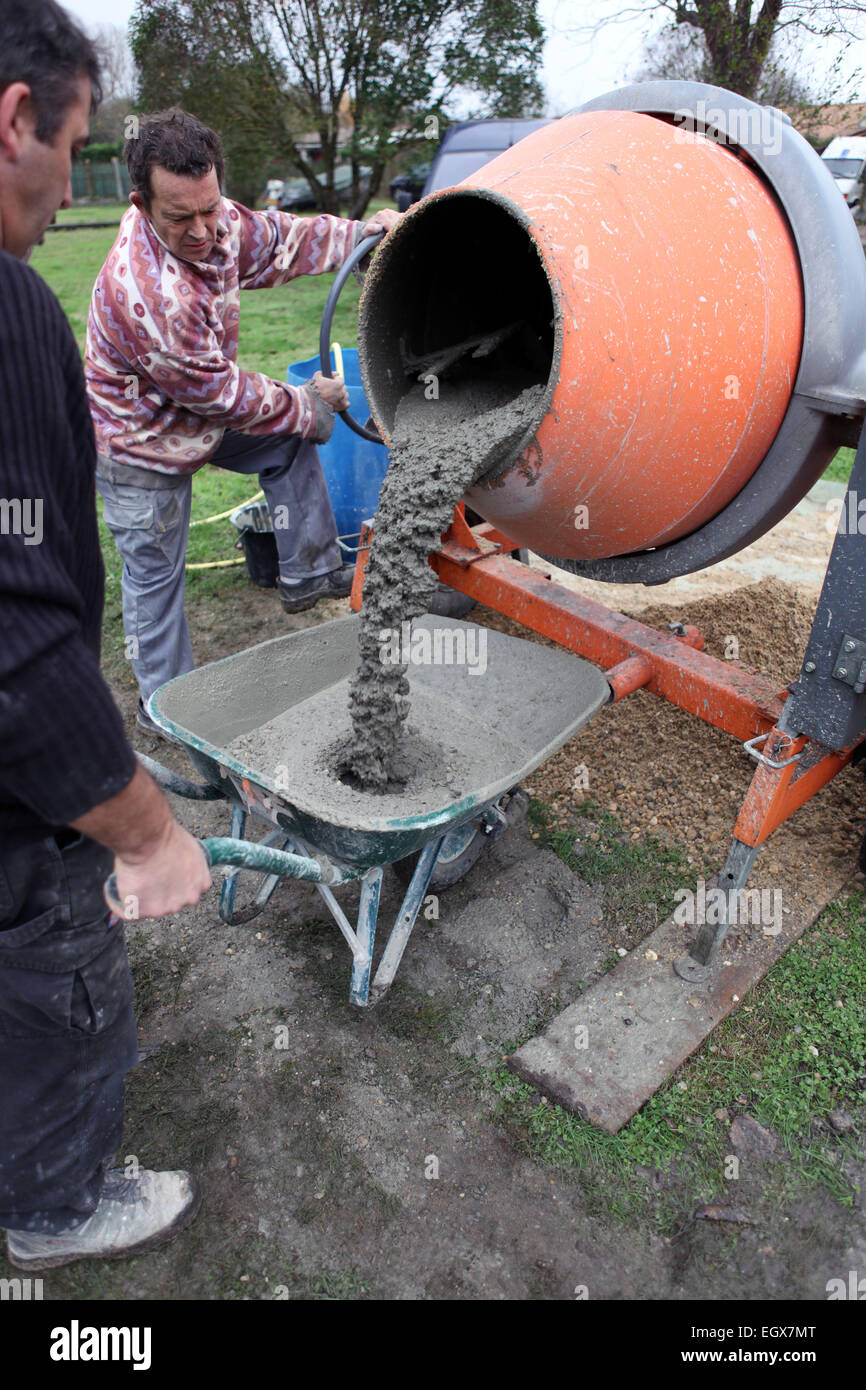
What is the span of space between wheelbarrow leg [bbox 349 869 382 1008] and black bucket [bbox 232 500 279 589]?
243 centimetres

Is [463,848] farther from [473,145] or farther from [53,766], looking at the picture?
[473,145]

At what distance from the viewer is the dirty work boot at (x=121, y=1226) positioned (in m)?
1.83

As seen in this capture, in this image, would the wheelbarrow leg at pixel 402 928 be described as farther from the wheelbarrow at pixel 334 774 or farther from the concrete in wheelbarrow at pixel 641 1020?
the concrete in wheelbarrow at pixel 641 1020

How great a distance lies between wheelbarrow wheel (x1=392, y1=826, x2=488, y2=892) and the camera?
101 inches

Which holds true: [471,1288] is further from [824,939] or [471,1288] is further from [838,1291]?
[824,939]

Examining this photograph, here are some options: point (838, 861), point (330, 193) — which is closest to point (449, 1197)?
point (838, 861)

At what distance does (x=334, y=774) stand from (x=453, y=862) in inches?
25.2

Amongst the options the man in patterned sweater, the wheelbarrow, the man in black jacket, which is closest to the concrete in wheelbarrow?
the wheelbarrow

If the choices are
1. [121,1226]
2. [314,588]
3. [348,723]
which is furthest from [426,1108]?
[314,588]

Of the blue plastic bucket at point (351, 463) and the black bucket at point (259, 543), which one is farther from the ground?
the blue plastic bucket at point (351, 463)

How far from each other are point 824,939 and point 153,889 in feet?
6.59

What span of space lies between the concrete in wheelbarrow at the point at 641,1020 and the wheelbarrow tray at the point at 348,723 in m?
0.67

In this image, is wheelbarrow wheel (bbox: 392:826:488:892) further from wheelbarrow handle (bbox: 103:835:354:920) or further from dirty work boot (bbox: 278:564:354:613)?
dirty work boot (bbox: 278:564:354:613)

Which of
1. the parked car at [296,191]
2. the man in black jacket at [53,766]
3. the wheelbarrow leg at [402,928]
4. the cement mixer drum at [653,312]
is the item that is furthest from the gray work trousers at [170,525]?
the parked car at [296,191]
